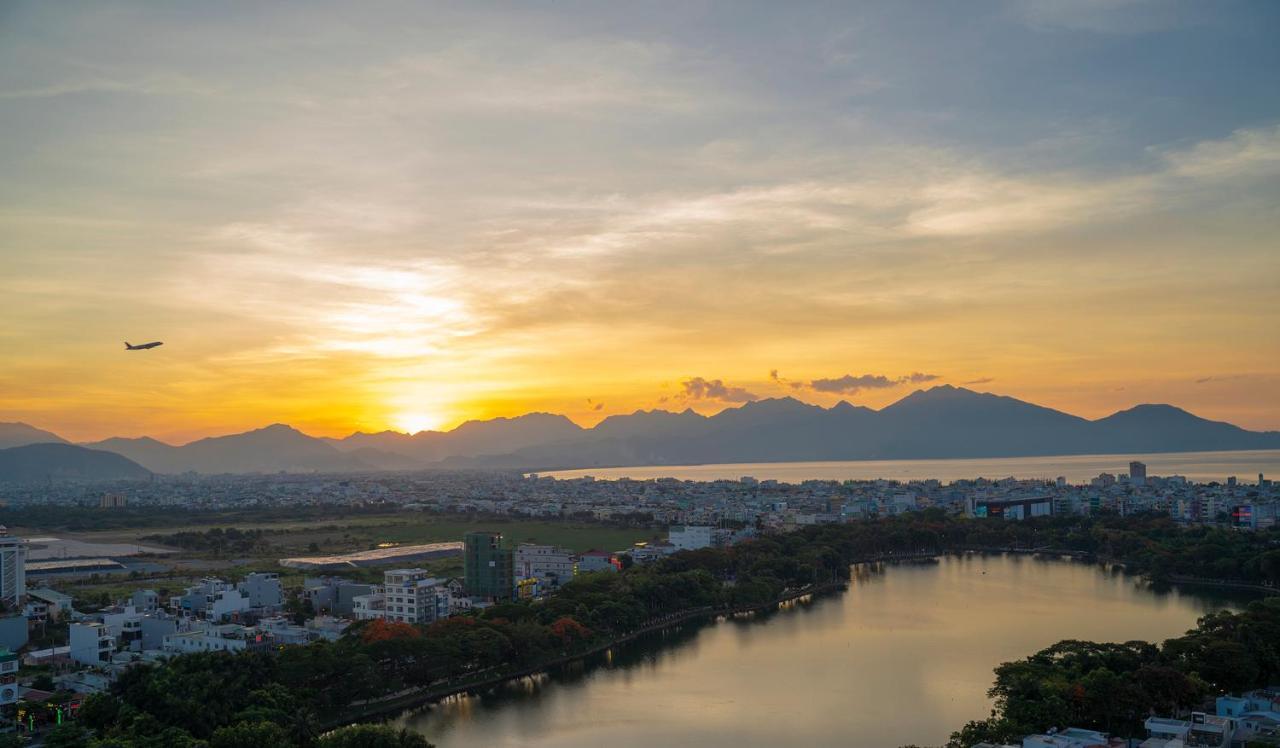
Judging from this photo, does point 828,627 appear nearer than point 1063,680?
No

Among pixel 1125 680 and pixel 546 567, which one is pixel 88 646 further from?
pixel 1125 680

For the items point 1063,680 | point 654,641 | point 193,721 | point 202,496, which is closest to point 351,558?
point 654,641

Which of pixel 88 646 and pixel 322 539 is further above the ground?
pixel 88 646

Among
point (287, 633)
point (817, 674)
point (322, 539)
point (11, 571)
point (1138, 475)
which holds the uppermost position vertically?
point (11, 571)

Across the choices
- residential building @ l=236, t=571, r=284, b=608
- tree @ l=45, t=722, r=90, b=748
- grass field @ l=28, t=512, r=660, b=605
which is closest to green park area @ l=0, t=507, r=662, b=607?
grass field @ l=28, t=512, r=660, b=605

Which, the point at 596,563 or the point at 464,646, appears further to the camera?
the point at 596,563

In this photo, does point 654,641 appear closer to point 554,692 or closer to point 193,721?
point 554,692

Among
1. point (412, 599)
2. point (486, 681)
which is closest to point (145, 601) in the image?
point (412, 599)
